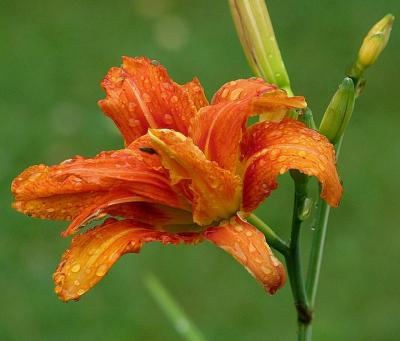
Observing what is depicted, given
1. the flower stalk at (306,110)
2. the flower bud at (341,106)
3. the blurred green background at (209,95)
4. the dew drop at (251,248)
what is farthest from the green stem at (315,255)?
the blurred green background at (209,95)

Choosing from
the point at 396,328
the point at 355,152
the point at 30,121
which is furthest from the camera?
the point at 30,121

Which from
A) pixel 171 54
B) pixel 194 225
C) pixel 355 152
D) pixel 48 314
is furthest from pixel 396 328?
pixel 194 225

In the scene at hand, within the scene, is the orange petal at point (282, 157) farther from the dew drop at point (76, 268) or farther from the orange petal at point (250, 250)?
the dew drop at point (76, 268)

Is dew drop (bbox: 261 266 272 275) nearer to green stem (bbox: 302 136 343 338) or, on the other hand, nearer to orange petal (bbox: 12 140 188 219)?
orange petal (bbox: 12 140 188 219)

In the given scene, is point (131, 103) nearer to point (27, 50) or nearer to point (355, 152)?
point (355, 152)

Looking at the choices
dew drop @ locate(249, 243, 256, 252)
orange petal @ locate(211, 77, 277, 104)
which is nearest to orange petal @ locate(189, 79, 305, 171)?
orange petal @ locate(211, 77, 277, 104)

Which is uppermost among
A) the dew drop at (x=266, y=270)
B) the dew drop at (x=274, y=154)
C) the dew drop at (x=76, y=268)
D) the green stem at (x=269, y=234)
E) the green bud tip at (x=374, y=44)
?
the green bud tip at (x=374, y=44)
